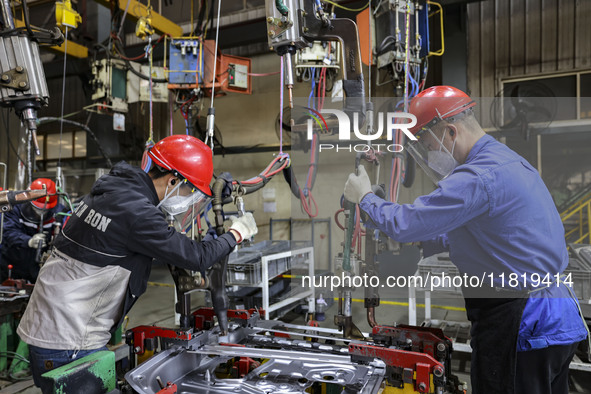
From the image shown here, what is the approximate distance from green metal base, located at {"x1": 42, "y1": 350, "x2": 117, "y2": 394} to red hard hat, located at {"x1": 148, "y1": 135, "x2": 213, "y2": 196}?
2.53 ft

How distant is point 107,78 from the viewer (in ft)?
17.9

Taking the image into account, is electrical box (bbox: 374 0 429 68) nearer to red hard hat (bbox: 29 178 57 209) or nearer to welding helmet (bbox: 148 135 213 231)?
welding helmet (bbox: 148 135 213 231)

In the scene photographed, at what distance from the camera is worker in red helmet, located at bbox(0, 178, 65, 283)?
4.16 m

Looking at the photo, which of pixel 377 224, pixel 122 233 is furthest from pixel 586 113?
pixel 122 233

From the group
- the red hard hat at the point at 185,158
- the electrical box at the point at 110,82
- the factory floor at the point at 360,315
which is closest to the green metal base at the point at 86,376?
the red hard hat at the point at 185,158

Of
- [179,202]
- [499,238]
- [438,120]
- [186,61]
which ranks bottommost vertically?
[499,238]

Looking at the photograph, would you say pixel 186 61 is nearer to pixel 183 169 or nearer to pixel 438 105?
pixel 183 169

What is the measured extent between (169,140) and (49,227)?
3.38m

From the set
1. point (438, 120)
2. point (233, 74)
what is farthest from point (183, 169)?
point (233, 74)

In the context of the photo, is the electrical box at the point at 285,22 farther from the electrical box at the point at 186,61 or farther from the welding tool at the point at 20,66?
the electrical box at the point at 186,61

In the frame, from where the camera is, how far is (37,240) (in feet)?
13.3

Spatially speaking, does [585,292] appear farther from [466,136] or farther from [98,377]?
[98,377]

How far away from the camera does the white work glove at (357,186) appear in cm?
167

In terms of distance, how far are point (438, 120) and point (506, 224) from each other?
48cm
